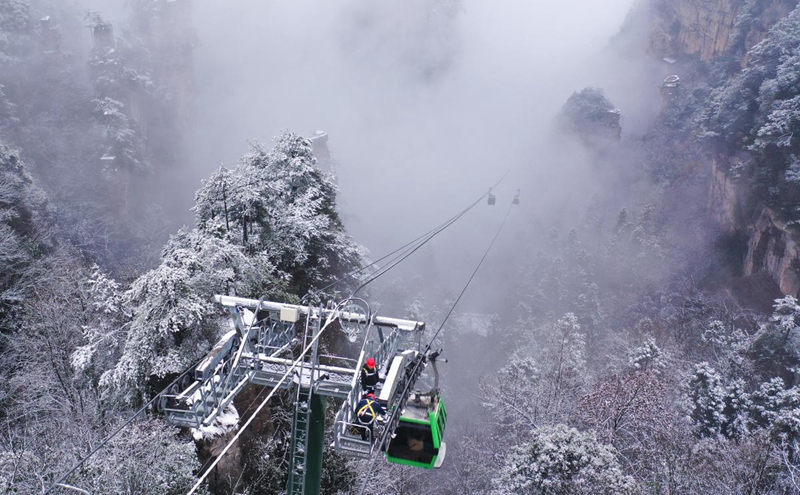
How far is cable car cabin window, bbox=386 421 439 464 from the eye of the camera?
26.8 feet

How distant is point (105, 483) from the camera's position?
1123 centimetres

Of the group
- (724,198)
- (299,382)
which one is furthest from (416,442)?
(724,198)

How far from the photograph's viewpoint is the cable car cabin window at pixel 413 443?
8156mm

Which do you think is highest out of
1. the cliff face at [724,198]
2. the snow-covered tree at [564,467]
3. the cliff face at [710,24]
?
the cliff face at [710,24]

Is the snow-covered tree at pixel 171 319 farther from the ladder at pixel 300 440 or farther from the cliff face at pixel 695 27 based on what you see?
the cliff face at pixel 695 27

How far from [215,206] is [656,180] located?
5221 cm

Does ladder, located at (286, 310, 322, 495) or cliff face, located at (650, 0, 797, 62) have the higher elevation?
cliff face, located at (650, 0, 797, 62)

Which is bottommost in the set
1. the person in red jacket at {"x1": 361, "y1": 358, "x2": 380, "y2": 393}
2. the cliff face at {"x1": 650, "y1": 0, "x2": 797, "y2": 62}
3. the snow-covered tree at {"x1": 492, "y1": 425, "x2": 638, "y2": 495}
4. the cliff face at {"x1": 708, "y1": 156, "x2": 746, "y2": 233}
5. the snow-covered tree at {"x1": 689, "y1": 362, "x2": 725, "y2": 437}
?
the snow-covered tree at {"x1": 689, "y1": 362, "x2": 725, "y2": 437}

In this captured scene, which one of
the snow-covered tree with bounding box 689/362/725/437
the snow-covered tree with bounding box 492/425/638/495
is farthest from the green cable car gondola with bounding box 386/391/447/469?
the snow-covered tree with bounding box 689/362/725/437

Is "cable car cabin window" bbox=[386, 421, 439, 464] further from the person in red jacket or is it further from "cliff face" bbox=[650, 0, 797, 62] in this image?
"cliff face" bbox=[650, 0, 797, 62]

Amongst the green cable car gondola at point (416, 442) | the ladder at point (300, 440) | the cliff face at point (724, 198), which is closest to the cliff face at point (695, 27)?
the cliff face at point (724, 198)

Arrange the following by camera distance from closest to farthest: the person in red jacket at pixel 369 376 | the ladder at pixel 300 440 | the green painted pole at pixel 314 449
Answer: the ladder at pixel 300 440
the green painted pole at pixel 314 449
the person in red jacket at pixel 369 376

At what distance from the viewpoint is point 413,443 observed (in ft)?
26.9

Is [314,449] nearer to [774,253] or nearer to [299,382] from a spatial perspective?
[299,382]
